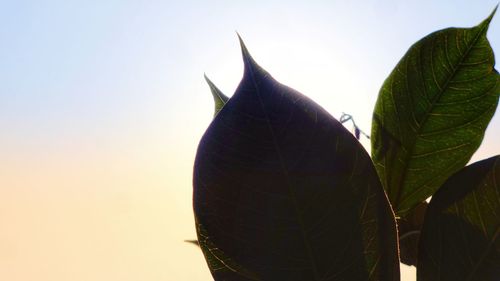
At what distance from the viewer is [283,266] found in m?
0.32

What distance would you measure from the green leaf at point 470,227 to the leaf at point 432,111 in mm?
52

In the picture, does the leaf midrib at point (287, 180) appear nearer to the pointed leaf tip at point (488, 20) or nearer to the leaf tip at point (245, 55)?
the leaf tip at point (245, 55)

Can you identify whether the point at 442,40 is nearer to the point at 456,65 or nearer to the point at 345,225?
the point at 456,65

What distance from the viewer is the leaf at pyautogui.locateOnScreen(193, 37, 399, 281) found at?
297mm

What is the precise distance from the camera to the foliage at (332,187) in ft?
0.98

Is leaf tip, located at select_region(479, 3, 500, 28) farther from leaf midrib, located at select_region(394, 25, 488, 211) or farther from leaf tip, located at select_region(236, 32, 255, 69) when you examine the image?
leaf tip, located at select_region(236, 32, 255, 69)

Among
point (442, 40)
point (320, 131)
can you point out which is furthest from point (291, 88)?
point (442, 40)

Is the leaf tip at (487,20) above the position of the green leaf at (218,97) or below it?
above

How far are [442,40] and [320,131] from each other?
13 centimetres

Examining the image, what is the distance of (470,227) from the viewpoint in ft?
1.12

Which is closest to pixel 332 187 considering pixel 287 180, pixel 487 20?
pixel 287 180

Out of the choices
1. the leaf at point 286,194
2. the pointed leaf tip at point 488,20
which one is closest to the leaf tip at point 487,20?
the pointed leaf tip at point 488,20

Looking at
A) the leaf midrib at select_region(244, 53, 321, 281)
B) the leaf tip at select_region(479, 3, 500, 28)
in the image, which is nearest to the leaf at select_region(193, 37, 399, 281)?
the leaf midrib at select_region(244, 53, 321, 281)

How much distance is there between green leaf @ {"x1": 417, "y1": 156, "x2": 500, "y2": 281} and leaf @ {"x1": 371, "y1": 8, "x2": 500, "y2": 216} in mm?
52
